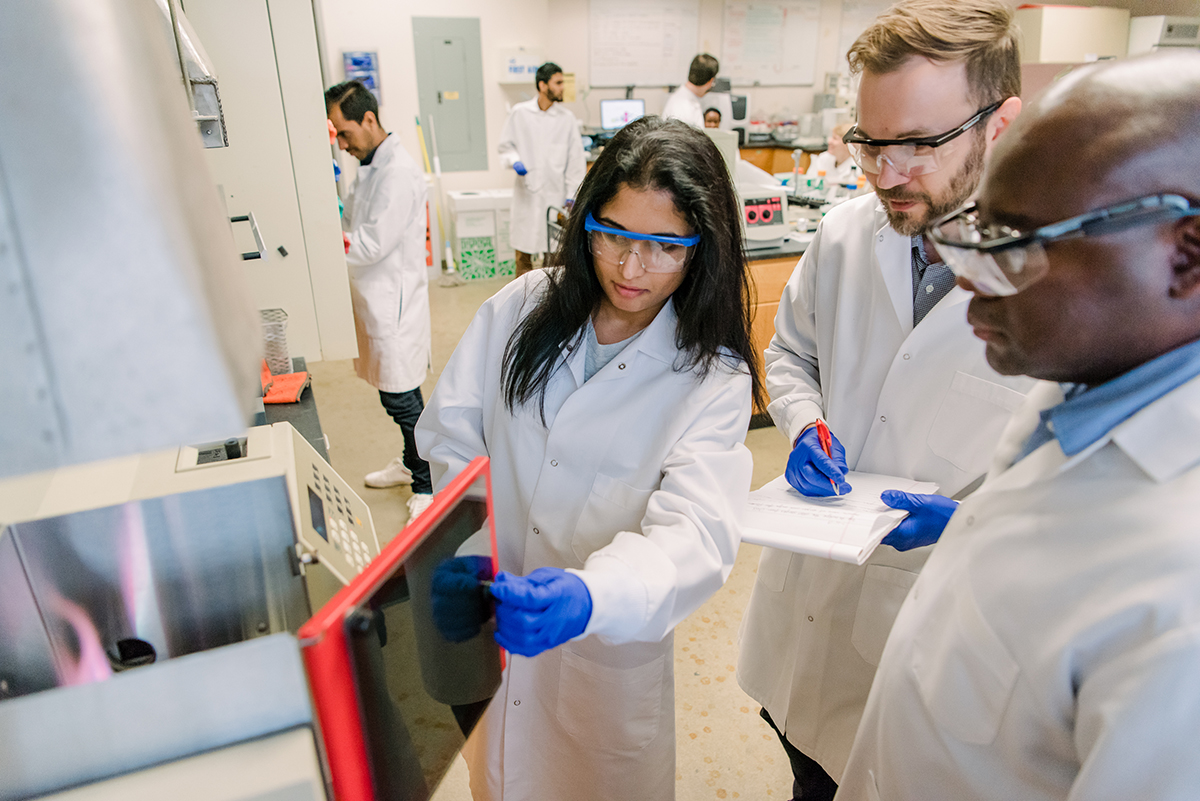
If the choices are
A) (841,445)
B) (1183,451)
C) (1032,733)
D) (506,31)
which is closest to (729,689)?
(841,445)

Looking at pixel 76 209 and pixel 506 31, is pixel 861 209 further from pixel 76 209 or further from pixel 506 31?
pixel 506 31

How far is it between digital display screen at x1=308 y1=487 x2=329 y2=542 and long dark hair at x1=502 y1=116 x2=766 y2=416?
374mm

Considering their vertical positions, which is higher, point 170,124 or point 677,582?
point 170,124

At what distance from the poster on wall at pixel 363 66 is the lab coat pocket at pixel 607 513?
211 inches

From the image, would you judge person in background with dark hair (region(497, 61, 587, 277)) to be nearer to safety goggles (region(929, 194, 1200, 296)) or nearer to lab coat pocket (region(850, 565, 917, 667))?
lab coat pocket (region(850, 565, 917, 667))

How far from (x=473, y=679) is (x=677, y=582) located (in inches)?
11.3

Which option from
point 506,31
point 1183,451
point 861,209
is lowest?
point 1183,451

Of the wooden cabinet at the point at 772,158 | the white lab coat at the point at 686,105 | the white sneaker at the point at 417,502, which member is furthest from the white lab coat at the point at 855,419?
the wooden cabinet at the point at 772,158

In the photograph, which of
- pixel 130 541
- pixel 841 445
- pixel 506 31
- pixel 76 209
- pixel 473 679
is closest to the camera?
pixel 76 209

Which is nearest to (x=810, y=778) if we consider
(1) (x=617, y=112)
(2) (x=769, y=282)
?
(2) (x=769, y=282)

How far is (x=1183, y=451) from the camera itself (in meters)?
0.60

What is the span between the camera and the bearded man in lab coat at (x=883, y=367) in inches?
44.6

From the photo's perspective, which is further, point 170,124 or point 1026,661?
point 1026,661

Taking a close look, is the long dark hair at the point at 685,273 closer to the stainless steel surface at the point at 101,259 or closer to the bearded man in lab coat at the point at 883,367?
the bearded man in lab coat at the point at 883,367
